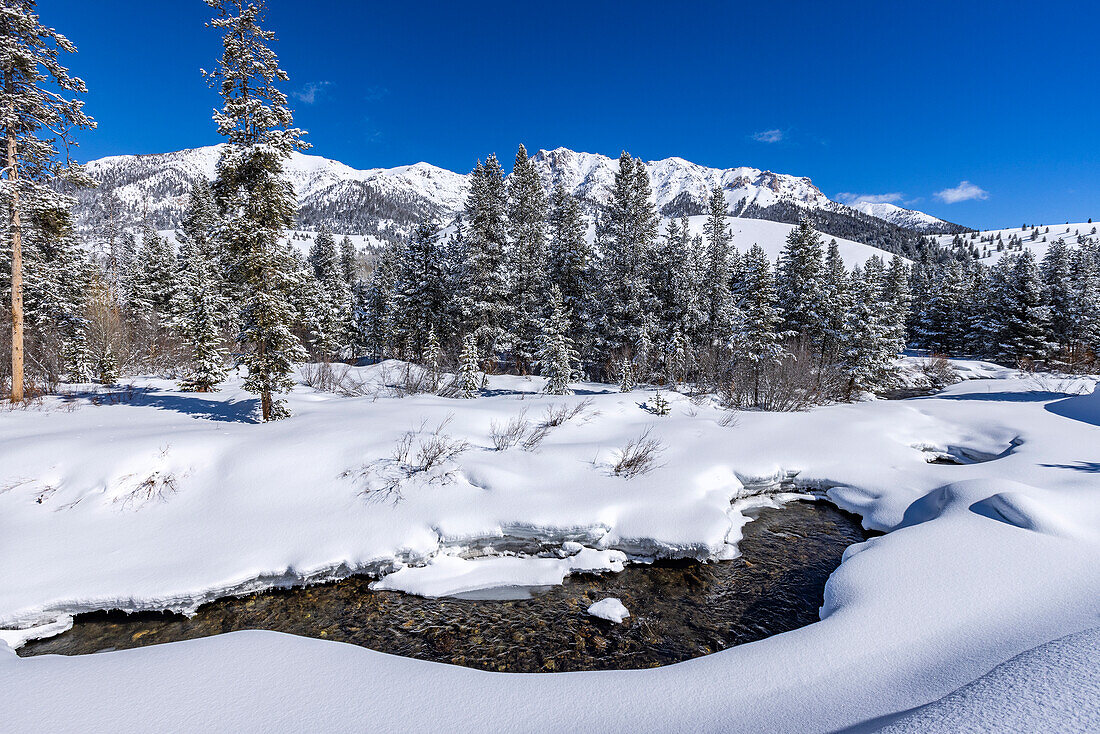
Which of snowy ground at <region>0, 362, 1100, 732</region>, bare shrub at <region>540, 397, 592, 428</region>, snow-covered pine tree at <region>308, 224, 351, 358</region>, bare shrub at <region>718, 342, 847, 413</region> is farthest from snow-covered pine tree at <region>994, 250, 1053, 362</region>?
snow-covered pine tree at <region>308, 224, 351, 358</region>

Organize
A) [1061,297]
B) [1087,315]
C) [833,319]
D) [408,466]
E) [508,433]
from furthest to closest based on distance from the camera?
[1061,297]
[1087,315]
[833,319]
[508,433]
[408,466]

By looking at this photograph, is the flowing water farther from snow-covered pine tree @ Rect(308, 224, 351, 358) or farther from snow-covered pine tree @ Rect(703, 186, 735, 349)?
snow-covered pine tree @ Rect(308, 224, 351, 358)

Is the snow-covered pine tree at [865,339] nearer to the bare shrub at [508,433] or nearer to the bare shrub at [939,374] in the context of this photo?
the bare shrub at [939,374]

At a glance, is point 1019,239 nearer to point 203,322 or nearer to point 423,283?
point 423,283

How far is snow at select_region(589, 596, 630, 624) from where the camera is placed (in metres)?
6.00

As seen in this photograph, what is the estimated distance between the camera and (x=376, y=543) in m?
6.92

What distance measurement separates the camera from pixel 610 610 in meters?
6.09

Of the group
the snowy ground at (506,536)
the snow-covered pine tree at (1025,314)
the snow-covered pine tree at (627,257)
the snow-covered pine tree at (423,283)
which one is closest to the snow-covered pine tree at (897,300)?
the snow-covered pine tree at (1025,314)

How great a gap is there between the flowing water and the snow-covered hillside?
153580mm

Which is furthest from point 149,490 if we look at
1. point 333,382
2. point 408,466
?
point 333,382

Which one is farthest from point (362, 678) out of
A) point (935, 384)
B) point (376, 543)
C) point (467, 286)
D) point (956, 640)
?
point (935, 384)

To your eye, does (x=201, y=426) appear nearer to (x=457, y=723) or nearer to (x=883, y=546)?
(x=457, y=723)

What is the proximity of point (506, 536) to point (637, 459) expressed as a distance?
3.37 metres

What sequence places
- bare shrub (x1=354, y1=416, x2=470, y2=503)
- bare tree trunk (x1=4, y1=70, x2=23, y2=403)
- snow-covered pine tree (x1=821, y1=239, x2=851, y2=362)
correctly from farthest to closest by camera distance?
snow-covered pine tree (x1=821, y1=239, x2=851, y2=362) → bare tree trunk (x1=4, y1=70, x2=23, y2=403) → bare shrub (x1=354, y1=416, x2=470, y2=503)
